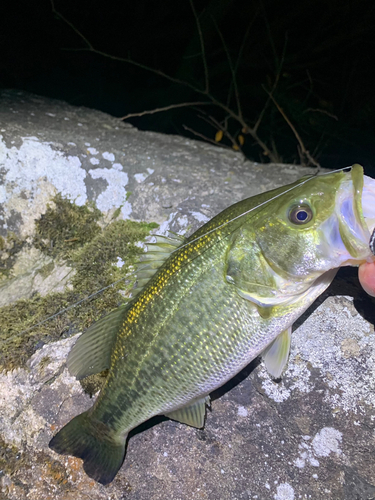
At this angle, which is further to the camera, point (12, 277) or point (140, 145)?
point (140, 145)

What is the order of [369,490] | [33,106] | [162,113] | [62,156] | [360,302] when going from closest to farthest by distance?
1. [369,490]
2. [360,302]
3. [62,156]
4. [33,106]
5. [162,113]

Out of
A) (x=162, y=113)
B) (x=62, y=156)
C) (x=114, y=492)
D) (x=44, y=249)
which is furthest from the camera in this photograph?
(x=162, y=113)

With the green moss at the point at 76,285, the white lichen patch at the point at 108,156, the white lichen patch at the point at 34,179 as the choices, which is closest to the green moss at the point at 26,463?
the green moss at the point at 76,285

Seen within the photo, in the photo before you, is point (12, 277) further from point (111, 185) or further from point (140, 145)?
point (140, 145)

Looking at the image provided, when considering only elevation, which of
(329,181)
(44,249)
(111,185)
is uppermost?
(329,181)

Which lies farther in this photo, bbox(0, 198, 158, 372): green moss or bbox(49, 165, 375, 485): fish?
bbox(0, 198, 158, 372): green moss

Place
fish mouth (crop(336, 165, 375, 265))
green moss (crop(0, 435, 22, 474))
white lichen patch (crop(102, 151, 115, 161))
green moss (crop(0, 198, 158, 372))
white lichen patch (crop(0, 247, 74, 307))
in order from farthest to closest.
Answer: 1. white lichen patch (crop(102, 151, 115, 161))
2. white lichen patch (crop(0, 247, 74, 307))
3. green moss (crop(0, 198, 158, 372))
4. green moss (crop(0, 435, 22, 474))
5. fish mouth (crop(336, 165, 375, 265))

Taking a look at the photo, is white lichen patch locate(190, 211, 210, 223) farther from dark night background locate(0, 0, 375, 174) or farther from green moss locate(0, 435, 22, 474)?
dark night background locate(0, 0, 375, 174)

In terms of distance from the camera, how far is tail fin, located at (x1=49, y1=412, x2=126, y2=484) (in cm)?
192

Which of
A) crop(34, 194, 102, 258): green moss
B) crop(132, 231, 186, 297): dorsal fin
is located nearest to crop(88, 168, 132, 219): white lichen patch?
crop(34, 194, 102, 258): green moss

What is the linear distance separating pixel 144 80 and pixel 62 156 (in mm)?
3930

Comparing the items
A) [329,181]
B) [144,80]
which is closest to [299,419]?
[329,181]

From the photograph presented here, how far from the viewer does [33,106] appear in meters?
4.18

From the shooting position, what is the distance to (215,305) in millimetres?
1856
